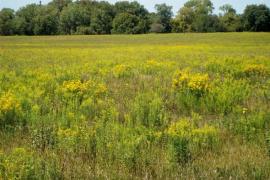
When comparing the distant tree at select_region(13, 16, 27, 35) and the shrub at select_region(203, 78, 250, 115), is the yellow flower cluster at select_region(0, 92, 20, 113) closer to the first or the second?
the shrub at select_region(203, 78, 250, 115)

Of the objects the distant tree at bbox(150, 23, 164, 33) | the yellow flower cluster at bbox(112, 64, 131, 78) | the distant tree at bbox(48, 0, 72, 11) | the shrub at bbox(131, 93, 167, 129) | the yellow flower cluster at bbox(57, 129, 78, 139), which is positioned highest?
the distant tree at bbox(48, 0, 72, 11)

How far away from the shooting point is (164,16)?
15088cm

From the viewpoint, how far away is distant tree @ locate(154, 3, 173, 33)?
13873 cm

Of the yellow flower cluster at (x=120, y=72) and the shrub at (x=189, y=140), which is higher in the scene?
the shrub at (x=189, y=140)

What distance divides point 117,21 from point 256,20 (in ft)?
138

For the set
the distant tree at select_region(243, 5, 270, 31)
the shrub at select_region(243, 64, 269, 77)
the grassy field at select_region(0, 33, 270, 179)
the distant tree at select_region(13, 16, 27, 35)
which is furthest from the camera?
the distant tree at select_region(243, 5, 270, 31)

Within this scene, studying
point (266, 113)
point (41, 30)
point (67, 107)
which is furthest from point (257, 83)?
point (41, 30)

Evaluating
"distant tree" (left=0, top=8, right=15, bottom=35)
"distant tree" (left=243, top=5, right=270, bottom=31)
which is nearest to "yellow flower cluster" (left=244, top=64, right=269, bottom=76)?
"distant tree" (left=243, top=5, right=270, bottom=31)

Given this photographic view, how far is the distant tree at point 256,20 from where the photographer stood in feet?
392

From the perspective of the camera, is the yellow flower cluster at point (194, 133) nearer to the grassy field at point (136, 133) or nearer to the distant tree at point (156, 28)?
the grassy field at point (136, 133)

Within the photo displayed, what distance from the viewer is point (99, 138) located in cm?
712

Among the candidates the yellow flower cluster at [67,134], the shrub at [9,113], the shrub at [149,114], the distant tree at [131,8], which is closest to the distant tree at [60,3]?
the distant tree at [131,8]

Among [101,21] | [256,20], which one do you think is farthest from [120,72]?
[101,21]

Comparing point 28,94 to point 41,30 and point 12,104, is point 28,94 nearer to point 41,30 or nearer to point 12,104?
point 12,104
